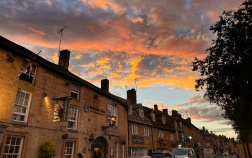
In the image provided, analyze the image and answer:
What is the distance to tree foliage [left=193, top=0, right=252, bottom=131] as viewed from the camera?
12602mm

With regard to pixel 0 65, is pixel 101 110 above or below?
below

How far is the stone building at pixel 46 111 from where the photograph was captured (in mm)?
10578

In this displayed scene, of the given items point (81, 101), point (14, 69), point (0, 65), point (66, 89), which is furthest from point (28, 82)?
point (81, 101)

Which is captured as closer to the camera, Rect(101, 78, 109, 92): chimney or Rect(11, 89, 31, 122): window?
Rect(11, 89, 31, 122): window

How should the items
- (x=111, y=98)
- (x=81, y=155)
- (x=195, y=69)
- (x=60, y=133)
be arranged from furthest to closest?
1. (x=111, y=98)
2. (x=195, y=69)
3. (x=81, y=155)
4. (x=60, y=133)

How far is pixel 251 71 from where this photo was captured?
11.8 meters

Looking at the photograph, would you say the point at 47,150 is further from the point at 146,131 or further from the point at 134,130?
the point at 146,131

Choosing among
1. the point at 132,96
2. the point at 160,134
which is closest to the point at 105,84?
the point at 132,96

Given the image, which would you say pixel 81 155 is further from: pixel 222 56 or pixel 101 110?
pixel 222 56

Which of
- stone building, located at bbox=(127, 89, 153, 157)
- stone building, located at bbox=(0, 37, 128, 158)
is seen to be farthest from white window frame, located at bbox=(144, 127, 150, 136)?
stone building, located at bbox=(0, 37, 128, 158)

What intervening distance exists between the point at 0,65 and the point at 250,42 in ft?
52.9

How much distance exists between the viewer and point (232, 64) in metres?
13.5

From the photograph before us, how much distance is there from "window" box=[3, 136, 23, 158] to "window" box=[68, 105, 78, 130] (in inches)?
175

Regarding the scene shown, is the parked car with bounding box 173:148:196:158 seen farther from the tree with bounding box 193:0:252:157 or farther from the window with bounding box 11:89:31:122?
the window with bounding box 11:89:31:122
